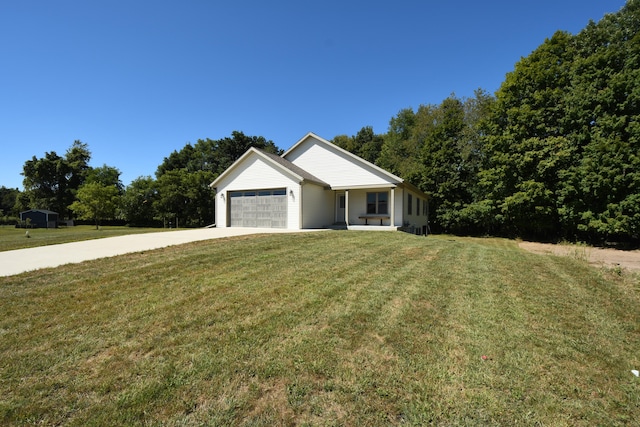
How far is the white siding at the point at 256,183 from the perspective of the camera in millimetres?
16031

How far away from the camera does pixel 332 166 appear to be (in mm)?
18344

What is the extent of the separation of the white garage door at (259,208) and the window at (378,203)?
5619 mm

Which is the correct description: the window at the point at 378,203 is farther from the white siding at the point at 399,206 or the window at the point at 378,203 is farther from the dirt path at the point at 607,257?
the dirt path at the point at 607,257

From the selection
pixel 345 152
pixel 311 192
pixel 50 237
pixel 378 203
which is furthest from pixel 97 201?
pixel 378 203

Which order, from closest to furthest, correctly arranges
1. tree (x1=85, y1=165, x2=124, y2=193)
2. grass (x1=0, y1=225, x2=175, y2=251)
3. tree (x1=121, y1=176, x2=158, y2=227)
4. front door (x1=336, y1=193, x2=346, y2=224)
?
grass (x1=0, y1=225, x2=175, y2=251) < front door (x1=336, y1=193, x2=346, y2=224) < tree (x1=121, y1=176, x2=158, y2=227) < tree (x1=85, y1=165, x2=124, y2=193)

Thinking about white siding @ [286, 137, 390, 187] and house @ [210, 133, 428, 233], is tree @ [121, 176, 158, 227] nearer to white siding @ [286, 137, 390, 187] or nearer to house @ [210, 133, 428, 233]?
house @ [210, 133, 428, 233]

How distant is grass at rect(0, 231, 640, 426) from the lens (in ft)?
7.30

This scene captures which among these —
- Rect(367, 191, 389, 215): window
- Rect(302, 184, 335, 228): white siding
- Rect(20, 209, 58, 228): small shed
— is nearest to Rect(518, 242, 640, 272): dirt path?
Rect(367, 191, 389, 215): window

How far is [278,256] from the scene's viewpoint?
749 centimetres

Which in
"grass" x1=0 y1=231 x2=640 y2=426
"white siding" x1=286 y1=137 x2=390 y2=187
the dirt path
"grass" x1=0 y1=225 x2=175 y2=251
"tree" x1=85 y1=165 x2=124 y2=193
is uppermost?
"tree" x1=85 y1=165 x2=124 y2=193

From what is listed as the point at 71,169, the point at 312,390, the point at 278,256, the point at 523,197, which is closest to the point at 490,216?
the point at 523,197

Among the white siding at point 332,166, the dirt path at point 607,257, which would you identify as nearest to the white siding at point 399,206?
the white siding at point 332,166

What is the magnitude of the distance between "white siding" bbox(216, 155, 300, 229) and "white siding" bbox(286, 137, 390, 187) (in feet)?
10.1

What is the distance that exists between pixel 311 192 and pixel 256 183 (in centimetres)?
350
